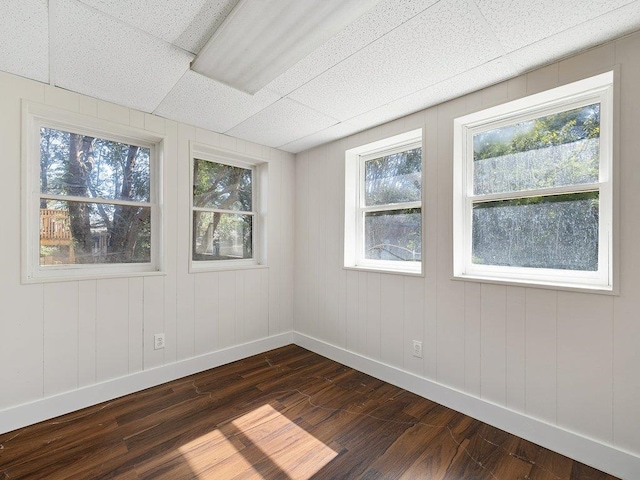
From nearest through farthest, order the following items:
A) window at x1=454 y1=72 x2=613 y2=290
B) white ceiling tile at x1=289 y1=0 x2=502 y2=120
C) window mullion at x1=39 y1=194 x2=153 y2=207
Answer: white ceiling tile at x1=289 y1=0 x2=502 y2=120
window at x1=454 y1=72 x2=613 y2=290
window mullion at x1=39 y1=194 x2=153 y2=207

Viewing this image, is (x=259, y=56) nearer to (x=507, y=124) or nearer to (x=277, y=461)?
(x=507, y=124)

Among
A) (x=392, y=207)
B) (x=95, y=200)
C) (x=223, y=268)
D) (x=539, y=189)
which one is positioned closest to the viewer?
(x=539, y=189)

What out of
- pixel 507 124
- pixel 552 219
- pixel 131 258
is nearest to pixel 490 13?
pixel 507 124

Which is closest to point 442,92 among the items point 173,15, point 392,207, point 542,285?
point 392,207

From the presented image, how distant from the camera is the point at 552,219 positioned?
1943 millimetres

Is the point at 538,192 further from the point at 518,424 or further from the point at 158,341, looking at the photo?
the point at 158,341

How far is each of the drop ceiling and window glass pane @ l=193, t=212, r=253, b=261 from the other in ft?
3.49

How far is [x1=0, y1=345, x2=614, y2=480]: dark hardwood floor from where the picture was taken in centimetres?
163

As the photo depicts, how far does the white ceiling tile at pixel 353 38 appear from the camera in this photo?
55.2 inches

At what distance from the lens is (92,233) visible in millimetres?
2396

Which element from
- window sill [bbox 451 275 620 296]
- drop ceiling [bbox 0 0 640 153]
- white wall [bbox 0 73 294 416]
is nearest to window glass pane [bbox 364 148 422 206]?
drop ceiling [bbox 0 0 640 153]

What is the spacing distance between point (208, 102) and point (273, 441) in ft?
8.08

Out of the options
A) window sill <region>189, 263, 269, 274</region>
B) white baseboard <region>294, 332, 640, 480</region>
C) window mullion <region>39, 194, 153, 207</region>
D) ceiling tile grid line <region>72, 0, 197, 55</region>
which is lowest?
white baseboard <region>294, 332, 640, 480</region>

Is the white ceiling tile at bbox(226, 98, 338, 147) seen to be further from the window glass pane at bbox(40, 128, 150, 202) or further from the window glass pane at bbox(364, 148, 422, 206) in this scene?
the window glass pane at bbox(40, 128, 150, 202)
